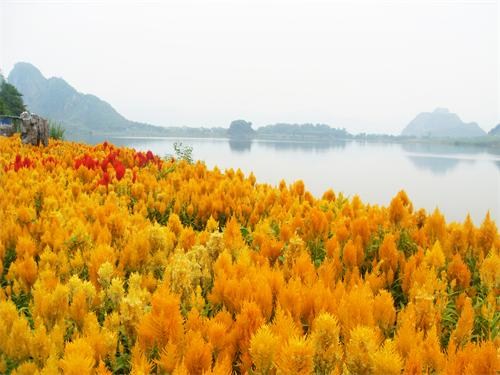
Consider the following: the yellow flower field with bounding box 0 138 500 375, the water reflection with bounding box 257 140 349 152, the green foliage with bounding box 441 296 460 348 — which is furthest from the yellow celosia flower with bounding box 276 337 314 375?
the water reflection with bounding box 257 140 349 152

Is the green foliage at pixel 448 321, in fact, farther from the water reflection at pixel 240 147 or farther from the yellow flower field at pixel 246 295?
the water reflection at pixel 240 147

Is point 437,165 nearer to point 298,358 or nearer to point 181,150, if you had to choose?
point 181,150

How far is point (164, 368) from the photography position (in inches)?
50.8

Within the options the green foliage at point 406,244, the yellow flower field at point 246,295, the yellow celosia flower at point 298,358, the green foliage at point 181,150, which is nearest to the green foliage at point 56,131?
the green foliage at point 181,150

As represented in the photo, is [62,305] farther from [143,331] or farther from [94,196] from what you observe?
[94,196]

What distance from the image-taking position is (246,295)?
1.67m

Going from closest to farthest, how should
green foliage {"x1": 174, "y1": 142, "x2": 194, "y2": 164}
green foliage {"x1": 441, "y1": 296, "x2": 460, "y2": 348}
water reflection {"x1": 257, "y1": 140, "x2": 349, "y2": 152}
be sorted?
green foliage {"x1": 441, "y1": 296, "x2": 460, "y2": 348}
green foliage {"x1": 174, "y1": 142, "x2": 194, "y2": 164}
water reflection {"x1": 257, "y1": 140, "x2": 349, "y2": 152}

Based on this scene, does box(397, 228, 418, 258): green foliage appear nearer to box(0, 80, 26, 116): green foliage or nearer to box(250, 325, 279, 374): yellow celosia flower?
box(250, 325, 279, 374): yellow celosia flower

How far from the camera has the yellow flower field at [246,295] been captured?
4.09ft

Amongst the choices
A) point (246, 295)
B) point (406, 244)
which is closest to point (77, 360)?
point (246, 295)

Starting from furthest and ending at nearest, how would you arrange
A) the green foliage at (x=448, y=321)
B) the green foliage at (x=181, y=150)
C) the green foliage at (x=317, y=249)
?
the green foliage at (x=181, y=150), the green foliage at (x=317, y=249), the green foliage at (x=448, y=321)

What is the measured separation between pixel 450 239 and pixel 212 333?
1885 mm

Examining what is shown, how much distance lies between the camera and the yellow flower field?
4.09ft

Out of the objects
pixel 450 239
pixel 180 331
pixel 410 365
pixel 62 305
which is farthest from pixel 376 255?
pixel 62 305
